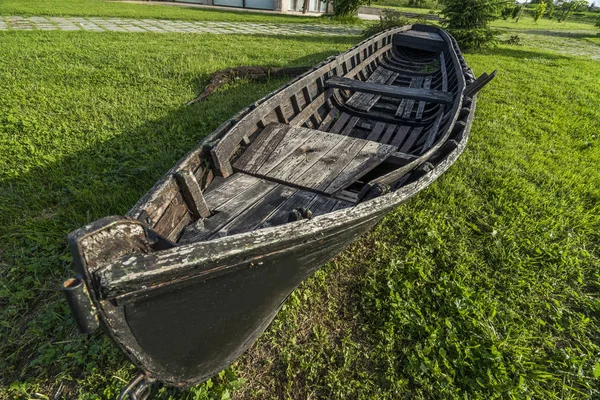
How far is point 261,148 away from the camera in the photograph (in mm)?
3605

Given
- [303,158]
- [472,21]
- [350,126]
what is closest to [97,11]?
[350,126]

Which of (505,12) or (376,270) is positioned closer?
(376,270)

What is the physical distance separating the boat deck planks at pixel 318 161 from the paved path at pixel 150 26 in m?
12.9

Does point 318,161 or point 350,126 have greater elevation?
point 318,161

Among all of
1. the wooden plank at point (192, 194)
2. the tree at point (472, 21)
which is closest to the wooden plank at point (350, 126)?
the wooden plank at point (192, 194)

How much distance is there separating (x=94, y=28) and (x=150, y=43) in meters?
4.02

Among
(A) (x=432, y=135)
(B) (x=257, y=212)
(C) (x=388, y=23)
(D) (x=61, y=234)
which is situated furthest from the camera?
(C) (x=388, y=23)

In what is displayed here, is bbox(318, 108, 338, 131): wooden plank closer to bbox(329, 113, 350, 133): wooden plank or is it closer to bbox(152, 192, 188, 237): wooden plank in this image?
bbox(329, 113, 350, 133): wooden plank

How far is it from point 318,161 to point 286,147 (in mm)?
461

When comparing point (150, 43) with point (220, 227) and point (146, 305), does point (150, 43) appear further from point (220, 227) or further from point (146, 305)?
point (146, 305)

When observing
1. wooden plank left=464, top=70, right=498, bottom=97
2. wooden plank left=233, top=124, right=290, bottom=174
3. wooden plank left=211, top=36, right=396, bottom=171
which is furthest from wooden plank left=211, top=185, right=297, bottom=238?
wooden plank left=464, top=70, right=498, bottom=97

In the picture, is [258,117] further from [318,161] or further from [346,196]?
[346,196]

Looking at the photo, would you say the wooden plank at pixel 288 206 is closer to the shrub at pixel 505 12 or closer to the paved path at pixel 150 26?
the paved path at pixel 150 26

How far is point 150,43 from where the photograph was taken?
10.6 meters
